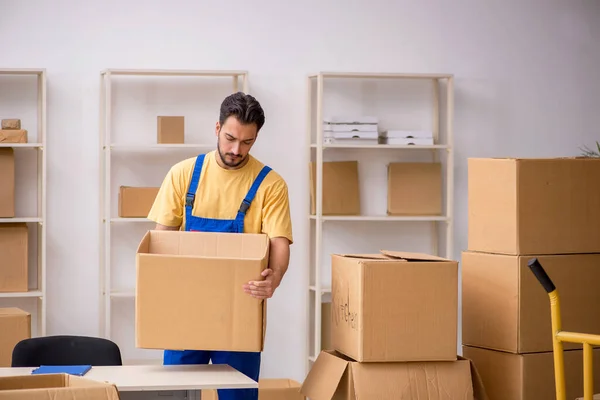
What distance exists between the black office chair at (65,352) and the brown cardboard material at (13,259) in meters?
1.37

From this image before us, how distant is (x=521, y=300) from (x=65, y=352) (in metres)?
1.59

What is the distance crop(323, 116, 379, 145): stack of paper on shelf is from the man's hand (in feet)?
5.49

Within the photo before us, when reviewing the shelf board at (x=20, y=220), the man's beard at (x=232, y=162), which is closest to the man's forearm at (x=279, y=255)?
the man's beard at (x=232, y=162)

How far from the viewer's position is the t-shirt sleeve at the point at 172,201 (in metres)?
2.83

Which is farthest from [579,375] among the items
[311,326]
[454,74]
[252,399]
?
[454,74]

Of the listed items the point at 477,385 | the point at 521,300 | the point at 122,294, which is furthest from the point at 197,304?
the point at 122,294

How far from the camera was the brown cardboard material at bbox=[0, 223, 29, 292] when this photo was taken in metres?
4.20

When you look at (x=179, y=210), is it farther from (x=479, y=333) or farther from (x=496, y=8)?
(x=496, y=8)

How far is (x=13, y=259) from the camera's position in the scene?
13.8ft

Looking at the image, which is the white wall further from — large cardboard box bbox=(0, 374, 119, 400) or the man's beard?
large cardboard box bbox=(0, 374, 119, 400)

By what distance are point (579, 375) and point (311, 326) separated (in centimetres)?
191

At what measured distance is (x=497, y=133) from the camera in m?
4.82

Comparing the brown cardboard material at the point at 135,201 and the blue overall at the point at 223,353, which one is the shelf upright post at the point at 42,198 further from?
the blue overall at the point at 223,353

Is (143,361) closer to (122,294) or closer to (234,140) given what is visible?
(122,294)
